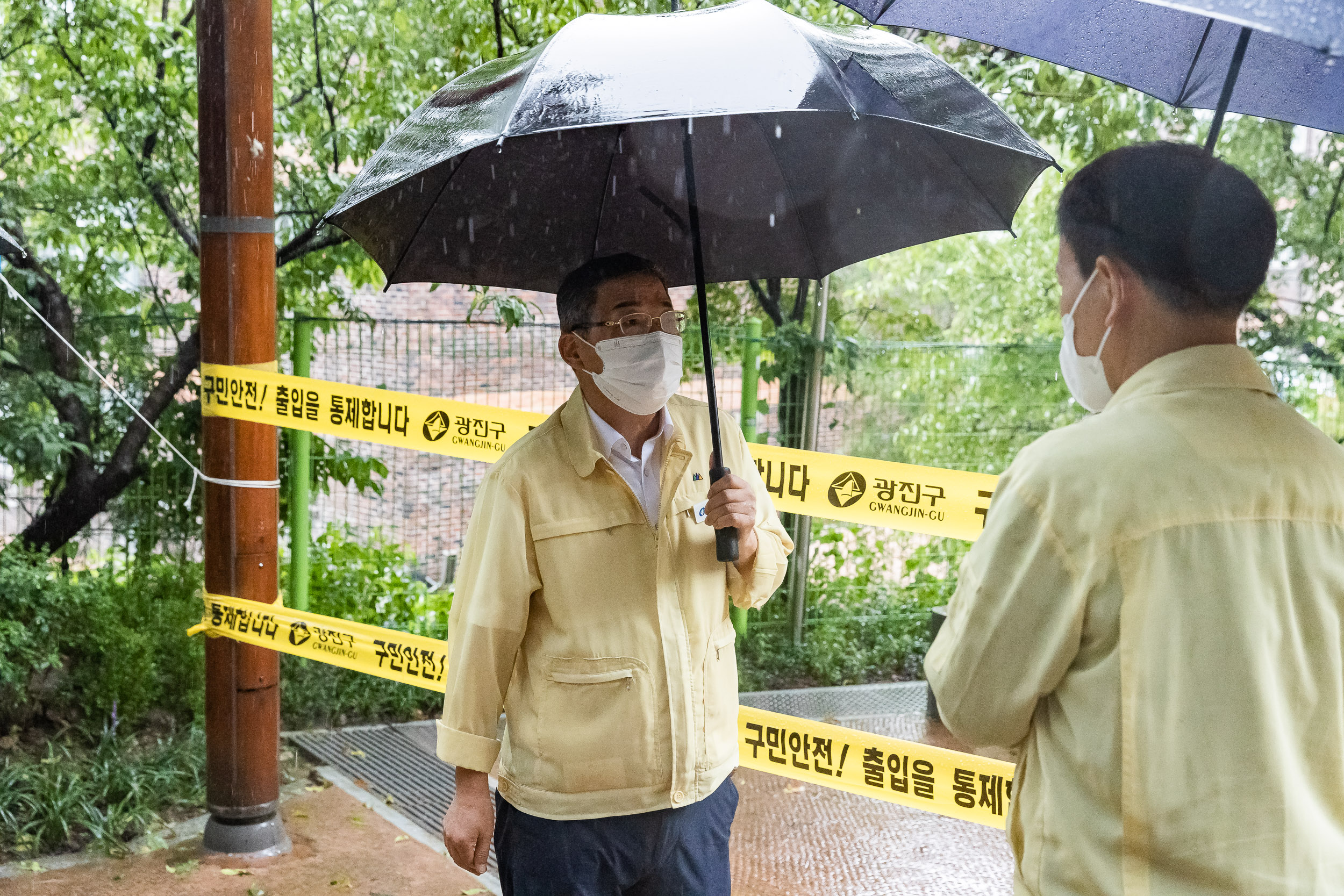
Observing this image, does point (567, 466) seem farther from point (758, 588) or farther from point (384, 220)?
point (384, 220)

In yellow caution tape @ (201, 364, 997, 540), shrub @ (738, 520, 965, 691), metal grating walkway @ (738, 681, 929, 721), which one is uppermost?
yellow caution tape @ (201, 364, 997, 540)

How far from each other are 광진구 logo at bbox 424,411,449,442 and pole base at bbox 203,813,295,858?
1713mm

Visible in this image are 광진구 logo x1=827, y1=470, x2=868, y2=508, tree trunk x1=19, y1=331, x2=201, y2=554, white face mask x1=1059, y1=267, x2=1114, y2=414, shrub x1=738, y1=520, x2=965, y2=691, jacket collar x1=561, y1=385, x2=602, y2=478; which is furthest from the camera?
shrub x1=738, y1=520, x2=965, y2=691

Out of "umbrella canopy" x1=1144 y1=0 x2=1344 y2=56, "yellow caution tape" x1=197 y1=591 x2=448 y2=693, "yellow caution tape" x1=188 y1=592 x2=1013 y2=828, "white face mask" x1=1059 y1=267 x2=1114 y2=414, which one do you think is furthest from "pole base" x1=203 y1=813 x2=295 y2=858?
Result: "umbrella canopy" x1=1144 y1=0 x2=1344 y2=56

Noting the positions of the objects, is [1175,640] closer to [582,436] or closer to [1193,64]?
[582,436]

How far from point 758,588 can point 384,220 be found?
127cm

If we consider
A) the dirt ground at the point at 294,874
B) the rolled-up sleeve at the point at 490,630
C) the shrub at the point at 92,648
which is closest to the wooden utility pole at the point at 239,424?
the dirt ground at the point at 294,874

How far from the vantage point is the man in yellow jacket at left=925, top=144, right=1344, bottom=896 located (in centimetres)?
157

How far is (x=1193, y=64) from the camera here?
2887 millimetres

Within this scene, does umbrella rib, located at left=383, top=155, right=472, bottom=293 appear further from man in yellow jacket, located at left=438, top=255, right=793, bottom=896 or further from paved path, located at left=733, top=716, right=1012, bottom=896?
paved path, located at left=733, top=716, right=1012, bottom=896

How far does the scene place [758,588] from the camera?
2777mm

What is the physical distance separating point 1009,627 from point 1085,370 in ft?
1.49

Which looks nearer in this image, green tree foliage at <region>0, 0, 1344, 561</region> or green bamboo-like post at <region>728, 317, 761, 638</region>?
green tree foliage at <region>0, 0, 1344, 561</region>

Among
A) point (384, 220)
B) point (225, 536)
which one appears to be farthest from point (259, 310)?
point (384, 220)
